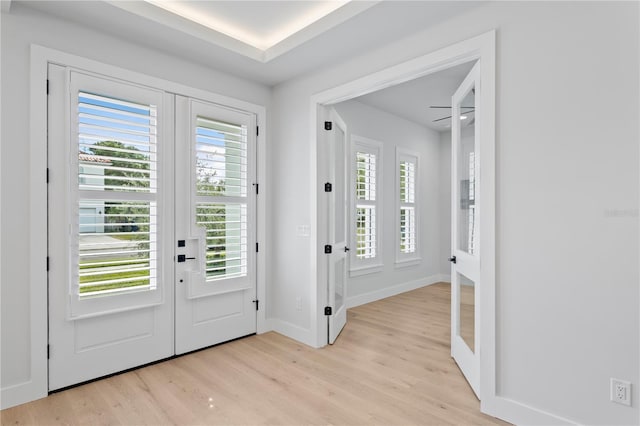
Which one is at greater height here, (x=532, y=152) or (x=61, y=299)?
(x=532, y=152)

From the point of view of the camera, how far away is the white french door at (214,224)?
3215 millimetres

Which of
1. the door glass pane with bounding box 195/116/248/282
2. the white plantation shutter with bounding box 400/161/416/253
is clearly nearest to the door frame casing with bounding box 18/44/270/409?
the door glass pane with bounding box 195/116/248/282

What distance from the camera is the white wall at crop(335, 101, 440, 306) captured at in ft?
16.4

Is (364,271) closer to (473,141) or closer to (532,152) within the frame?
(473,141)

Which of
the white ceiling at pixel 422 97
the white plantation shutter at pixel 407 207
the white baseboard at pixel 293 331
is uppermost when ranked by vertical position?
the white ceiling at pixel 422 97

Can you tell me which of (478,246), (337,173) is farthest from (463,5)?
(337,173)

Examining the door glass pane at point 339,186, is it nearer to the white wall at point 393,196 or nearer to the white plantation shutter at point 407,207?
the white wall at point 393,196

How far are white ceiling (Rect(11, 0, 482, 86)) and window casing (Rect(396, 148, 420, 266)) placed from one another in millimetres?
2958

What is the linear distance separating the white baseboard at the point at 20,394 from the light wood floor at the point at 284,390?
0.05 meters

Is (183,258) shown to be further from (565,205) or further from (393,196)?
(393,196)

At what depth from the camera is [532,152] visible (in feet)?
6.86

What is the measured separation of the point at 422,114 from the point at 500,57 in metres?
3.48

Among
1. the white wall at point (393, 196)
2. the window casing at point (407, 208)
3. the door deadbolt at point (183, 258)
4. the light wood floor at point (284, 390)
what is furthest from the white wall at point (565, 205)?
the window casing at point (407, 208)

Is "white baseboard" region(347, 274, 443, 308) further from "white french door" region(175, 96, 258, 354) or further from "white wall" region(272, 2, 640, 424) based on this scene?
"white wall" region(272, 2, 640, 424)
